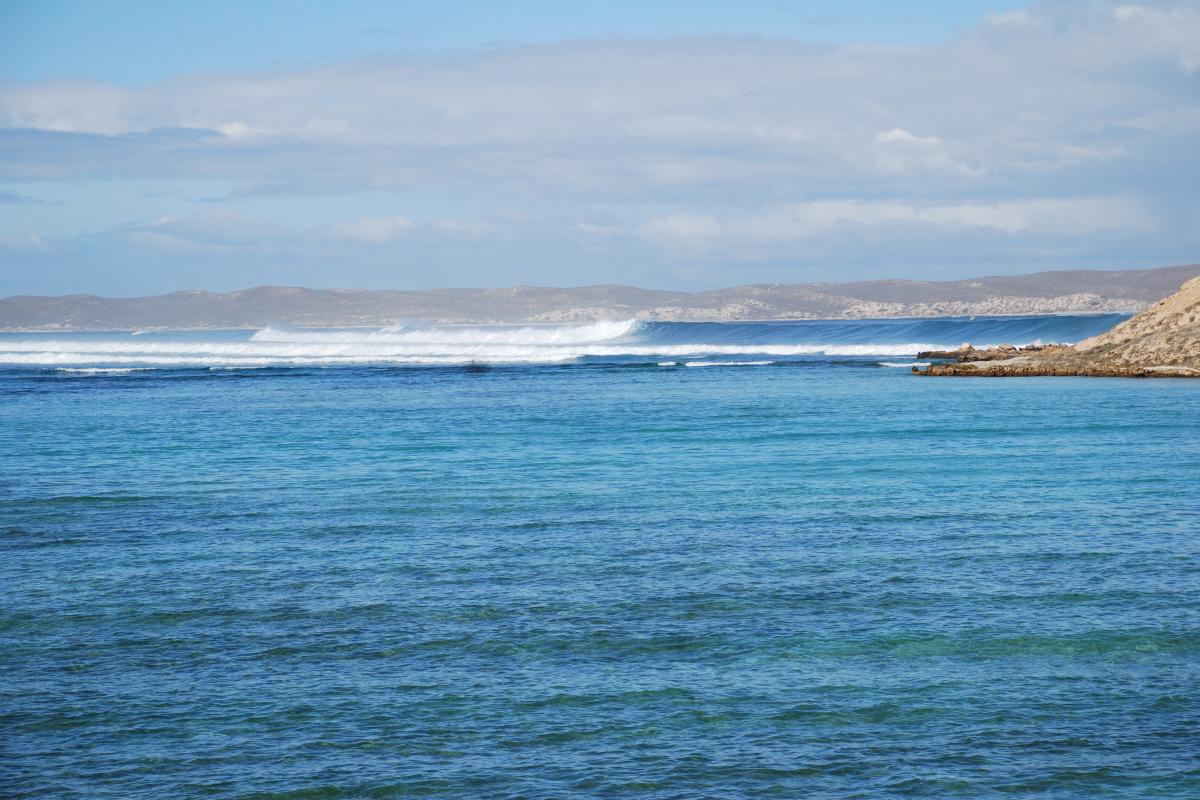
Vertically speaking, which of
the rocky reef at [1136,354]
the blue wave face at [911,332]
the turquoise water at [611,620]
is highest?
the blue wave face at [911,332]

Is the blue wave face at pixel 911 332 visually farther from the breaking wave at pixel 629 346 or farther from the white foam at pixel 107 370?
the white foam at pixel 107 370

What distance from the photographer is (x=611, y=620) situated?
10.4 meters

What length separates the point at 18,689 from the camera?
8961 mm

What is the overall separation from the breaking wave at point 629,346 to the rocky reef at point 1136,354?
44.3ft

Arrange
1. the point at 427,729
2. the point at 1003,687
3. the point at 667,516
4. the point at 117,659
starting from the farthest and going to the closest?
the point at 667,516 < the point at 117,659 < the point at 1003,687 < the point at 427,729

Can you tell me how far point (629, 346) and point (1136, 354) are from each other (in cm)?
6531

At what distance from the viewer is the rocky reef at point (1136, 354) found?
141ft

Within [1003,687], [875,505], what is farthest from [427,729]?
[875,505]

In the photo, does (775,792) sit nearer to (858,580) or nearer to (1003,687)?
(1003,687)

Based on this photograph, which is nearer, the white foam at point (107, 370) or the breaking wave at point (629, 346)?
the white foam at point (107, 370)

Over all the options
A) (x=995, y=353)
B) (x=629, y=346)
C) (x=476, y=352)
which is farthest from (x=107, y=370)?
(x=995, y=353)

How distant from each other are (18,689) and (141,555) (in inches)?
200

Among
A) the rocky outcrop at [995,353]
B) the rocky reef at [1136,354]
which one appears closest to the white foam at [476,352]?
the rocky outcrop at [995,353]

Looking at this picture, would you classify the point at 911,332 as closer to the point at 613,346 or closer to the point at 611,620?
the point at 613,346
